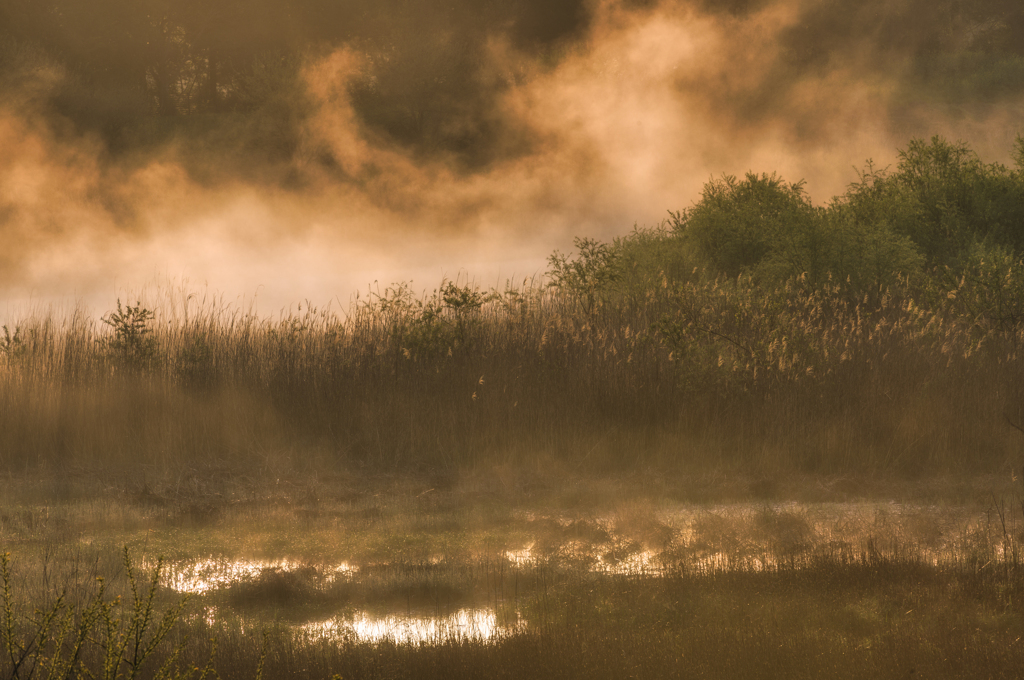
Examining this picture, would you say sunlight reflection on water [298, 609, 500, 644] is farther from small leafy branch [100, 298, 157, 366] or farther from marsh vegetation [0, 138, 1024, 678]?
small leafy branch [100, 298, 157, 366]

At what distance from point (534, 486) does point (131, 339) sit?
6.09 m

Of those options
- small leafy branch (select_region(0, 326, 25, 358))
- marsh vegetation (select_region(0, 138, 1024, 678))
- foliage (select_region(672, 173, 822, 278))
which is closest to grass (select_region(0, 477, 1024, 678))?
marsh vegetation (select_region(0, 138, 1024, 678))

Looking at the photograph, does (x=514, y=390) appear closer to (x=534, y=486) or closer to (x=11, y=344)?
(x=534, y=486)

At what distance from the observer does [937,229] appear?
19953 mm

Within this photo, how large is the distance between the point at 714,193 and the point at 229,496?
14.2 m

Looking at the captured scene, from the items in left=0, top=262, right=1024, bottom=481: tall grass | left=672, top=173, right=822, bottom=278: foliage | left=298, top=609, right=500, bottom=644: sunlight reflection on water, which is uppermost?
left=672, top=173, right=822, bottom=278: foliage

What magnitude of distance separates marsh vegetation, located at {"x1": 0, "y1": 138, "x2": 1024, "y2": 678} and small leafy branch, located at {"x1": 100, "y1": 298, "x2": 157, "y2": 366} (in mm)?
41

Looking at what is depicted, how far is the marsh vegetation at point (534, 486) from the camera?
461 centimetres

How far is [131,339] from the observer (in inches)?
451

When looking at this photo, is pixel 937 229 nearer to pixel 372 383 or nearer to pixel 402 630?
pixel 372 383

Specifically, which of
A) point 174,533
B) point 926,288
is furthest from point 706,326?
point 174,533

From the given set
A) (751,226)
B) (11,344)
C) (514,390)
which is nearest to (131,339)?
(11,344)

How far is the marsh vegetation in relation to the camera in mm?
4613

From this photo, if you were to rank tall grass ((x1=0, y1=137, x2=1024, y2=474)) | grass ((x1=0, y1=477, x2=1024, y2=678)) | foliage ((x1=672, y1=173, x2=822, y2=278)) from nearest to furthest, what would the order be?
grass ((x1=0, y1=477, x2=1024, y2=678)) < tall grass ((x1=0, y1=137, x2=1024, y2=474)) < foliage ((x1=672, y1=173, x2=822, y2=278))
